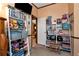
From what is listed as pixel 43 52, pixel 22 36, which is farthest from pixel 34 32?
pixel 43 52

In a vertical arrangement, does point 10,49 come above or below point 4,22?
below

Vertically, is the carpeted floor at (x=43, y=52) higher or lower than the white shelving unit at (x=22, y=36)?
lower

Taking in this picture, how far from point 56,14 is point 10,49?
2.32 ft

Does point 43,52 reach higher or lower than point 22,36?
lower

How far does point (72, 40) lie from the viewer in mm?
1670

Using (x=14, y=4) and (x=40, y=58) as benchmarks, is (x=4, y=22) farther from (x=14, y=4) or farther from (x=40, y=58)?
(x=40, y=58)

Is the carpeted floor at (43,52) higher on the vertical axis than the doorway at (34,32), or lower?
lower

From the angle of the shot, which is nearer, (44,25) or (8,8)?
(8,8)

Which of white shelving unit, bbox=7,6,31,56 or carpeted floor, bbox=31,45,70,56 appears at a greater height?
white shelving unit, bbox=7,6,31,56

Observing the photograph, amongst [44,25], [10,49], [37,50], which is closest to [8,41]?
[10,49]

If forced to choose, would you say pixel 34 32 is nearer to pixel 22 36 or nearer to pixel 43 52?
pixel 22 36

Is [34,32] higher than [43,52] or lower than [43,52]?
higher

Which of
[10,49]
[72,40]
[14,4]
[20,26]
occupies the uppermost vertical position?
[14,4]

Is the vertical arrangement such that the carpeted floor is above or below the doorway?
below
